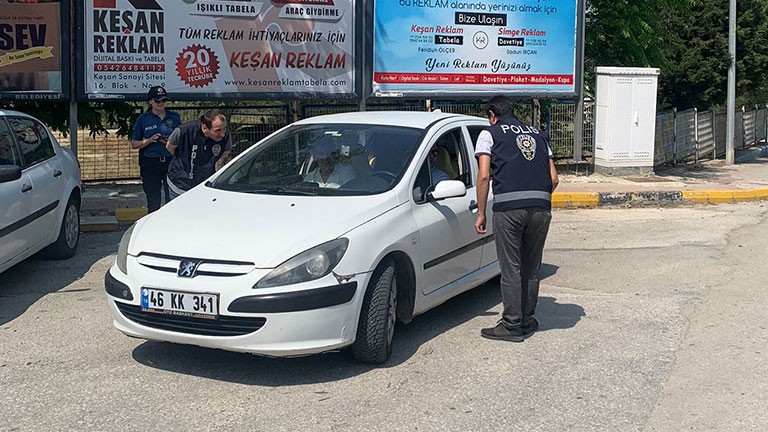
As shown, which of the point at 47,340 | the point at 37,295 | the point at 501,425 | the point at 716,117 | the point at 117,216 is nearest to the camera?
the point at 501,425

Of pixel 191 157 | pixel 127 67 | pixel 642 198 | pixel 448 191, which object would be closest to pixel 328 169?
pixel 448 191

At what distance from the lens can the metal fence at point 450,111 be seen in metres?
14.4

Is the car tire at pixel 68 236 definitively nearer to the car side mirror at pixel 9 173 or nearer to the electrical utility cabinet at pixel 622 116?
the car side mirror at pixel 9 173

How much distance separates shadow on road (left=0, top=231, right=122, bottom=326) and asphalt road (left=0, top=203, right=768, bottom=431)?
3 centimetres

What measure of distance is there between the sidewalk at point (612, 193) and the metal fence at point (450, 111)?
0.39 meters

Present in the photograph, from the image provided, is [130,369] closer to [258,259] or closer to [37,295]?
[258,259]

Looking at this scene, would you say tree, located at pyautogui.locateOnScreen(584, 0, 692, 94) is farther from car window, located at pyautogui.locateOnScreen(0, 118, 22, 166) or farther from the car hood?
the car hood

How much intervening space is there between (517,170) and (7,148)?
4534 mm

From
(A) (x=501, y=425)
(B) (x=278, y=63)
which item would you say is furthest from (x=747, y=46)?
(A) (x=501, y=425)

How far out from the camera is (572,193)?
13953 mm

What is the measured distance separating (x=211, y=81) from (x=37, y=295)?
247 inches

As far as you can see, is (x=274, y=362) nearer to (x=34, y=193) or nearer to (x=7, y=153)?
(x=34, y=193)

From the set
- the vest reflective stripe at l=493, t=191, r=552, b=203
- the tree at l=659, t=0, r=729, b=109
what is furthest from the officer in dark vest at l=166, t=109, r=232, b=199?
the tree at l=659, t=0, r=729, b=109

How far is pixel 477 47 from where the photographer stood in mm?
15422
